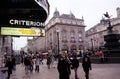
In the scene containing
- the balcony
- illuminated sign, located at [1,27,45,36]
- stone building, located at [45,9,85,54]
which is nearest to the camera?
the balcony

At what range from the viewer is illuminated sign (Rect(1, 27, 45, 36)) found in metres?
15.6

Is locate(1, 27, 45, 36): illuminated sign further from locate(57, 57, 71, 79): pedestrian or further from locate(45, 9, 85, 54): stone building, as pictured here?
locate(45, 9, 85, 54): stone building

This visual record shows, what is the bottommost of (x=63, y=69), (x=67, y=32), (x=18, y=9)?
(x=63, y=69)

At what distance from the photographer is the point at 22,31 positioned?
53.6ft

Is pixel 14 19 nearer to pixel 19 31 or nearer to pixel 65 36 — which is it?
pixel 19 31

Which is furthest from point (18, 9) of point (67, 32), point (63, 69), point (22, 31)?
point (67, 32)

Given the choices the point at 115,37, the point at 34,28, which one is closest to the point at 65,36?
the point at 115,37

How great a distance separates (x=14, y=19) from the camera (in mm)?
15703

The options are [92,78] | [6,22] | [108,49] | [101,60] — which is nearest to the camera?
[92,78]

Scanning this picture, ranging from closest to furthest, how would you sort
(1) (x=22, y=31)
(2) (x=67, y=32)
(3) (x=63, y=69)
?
(3) (x=63, y=69), (1) (x=22, y=31), (2) (x=67, y=32)

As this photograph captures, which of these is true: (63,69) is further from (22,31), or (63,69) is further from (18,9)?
(22,31)

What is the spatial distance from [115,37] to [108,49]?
211 cm

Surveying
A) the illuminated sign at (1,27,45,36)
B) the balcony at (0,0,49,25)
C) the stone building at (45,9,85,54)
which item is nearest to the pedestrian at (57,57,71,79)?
the balcony at (0,0,49,25)

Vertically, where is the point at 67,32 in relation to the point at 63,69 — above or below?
above
